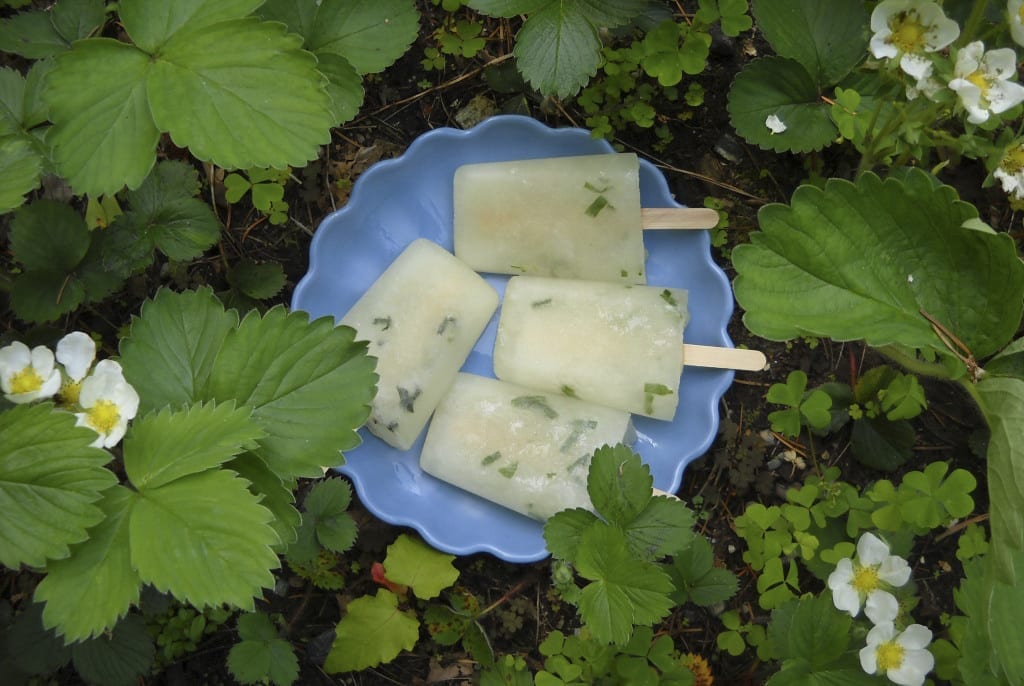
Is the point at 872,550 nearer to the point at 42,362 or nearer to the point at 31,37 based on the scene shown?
the point at 42,362

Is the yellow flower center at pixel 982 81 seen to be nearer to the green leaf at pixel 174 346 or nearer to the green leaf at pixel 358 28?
the green leaf at pixel 358 28

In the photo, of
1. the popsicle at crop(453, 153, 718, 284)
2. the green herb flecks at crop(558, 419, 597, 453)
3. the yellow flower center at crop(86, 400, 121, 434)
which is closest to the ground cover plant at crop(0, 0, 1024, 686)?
the yellow flower center at crop(86, 400, 121, 434)

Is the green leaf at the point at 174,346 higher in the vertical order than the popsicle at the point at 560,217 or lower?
higher

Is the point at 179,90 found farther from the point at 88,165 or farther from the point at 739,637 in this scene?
the point at 739,637

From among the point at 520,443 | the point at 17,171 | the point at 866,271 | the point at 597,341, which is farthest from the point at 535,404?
the point at 17,171

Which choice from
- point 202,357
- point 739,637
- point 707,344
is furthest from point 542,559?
point 202,357

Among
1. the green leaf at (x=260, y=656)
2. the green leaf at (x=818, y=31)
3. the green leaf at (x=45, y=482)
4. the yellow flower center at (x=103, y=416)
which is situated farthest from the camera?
the green leaf at (x=260, y=656)

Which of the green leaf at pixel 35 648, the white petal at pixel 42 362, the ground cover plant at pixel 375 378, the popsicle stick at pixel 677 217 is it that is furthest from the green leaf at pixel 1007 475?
the green leaf at pixel 35 648

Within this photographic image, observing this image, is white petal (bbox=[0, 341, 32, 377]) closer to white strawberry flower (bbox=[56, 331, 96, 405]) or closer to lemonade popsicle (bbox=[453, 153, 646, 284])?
white strawberry flower (bbox=[56, 331, 96, 405])
